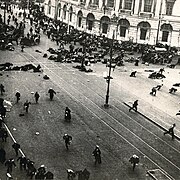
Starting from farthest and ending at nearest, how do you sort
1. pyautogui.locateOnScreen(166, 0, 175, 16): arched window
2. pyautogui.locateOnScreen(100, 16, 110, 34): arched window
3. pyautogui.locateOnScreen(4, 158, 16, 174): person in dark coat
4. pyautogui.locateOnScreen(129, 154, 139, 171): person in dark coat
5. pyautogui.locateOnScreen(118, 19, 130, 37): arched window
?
pyautogui.locateOnScreen(100, 16, 110, 34): arched window, pyautogui.locateOnScreen(118, 19, 130, 37): arched window, pyautogui.locateOnScreen(166, 0, 175, 16): arched window, pyautogui.locateOnScreen(129, 154, 139, 171): person in dark coat, pyautogui.locateOnScreen(4, 158, 16, 174): person in dark coat

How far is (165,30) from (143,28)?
12.5 ft

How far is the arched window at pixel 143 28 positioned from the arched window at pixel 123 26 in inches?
89.1

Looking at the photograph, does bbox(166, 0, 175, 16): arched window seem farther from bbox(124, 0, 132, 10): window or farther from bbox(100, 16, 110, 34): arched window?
bbox(100, 16, 110, 34): arched window

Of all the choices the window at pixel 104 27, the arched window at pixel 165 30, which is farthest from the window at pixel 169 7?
the window at pixel 104 27

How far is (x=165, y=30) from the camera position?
2756 inches

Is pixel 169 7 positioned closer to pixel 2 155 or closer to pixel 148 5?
pixel 148 5

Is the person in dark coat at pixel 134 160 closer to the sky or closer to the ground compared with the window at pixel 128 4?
closer to the ground

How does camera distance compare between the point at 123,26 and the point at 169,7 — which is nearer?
the point at 169,7

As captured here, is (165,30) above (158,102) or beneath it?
above

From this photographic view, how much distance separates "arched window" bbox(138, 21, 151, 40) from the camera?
71000mm

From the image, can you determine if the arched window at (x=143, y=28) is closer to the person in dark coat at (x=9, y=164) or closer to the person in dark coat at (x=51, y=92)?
the person in dark coat at (x=51, y=92)

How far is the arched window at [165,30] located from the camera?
69562mm

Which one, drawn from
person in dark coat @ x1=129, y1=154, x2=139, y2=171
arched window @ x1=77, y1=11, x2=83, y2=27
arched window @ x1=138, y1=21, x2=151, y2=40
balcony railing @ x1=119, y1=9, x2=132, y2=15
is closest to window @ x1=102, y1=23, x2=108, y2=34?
balcony railing @ x1=119, y1=9, x2=132, y2=15

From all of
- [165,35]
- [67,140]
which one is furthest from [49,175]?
[165,35]
